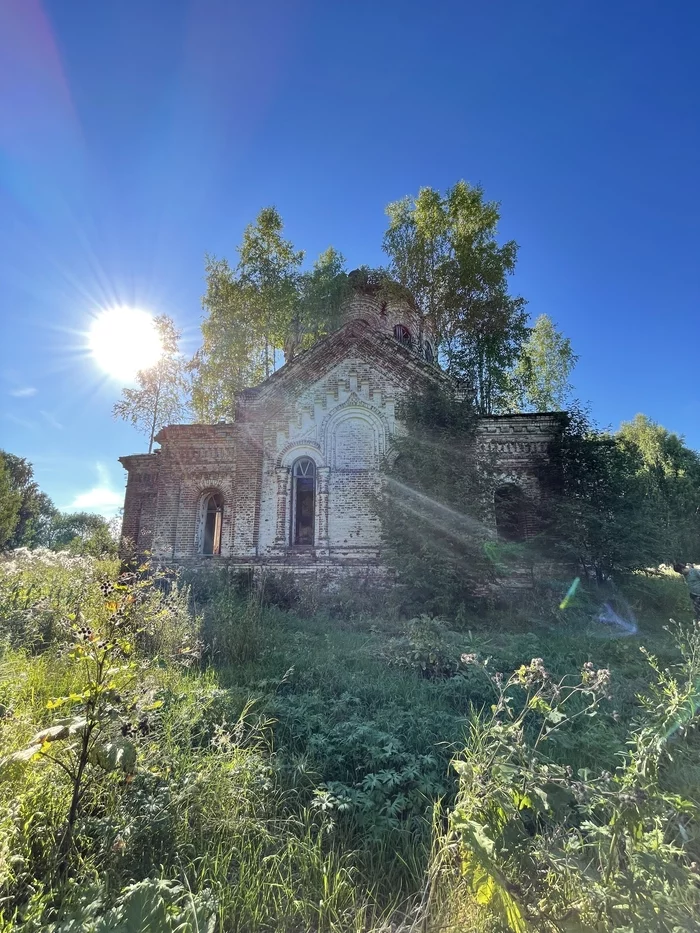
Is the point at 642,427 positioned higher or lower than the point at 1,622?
higher

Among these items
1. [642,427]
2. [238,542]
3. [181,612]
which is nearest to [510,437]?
[238,542]

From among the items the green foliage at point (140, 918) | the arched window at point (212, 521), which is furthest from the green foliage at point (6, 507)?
the green foliage at point (140, 918)

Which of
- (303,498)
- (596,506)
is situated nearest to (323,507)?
(303,498)

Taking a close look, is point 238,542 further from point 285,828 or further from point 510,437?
point 285,828

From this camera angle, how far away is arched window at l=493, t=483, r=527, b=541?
13.3 m

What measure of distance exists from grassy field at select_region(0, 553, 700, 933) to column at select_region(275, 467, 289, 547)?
5.97 metres

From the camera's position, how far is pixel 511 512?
1341 centimetres

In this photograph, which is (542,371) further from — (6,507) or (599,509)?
(6,507)

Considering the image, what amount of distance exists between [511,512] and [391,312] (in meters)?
14.0

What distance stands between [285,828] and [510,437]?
40.3 feet

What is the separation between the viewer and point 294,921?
2.35 metres

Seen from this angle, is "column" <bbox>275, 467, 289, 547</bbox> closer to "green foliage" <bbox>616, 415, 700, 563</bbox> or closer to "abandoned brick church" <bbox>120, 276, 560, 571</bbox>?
"abandoned brick church" <bbox>120, 276, 560, 571</bbox>

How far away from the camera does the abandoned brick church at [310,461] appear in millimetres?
12812

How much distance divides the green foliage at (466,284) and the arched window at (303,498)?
11.1 m
